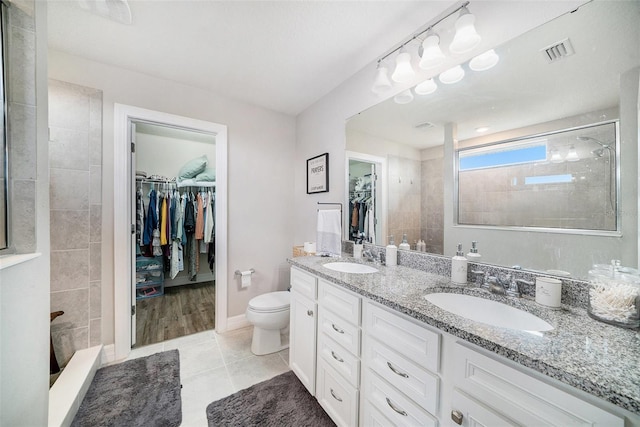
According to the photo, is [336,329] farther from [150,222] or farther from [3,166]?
[150,222]

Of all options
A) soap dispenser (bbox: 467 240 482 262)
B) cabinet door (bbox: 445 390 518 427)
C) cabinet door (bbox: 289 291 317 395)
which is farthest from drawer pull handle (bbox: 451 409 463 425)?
cabinet door (bbox: 289 291 317 395)

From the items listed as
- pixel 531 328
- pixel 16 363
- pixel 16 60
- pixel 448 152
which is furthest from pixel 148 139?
pixel 531 328

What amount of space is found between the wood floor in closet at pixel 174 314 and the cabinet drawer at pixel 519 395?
7.99ft

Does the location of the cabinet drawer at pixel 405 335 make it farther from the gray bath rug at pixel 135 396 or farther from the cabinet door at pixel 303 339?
the gray bath rug at pixel 135 396

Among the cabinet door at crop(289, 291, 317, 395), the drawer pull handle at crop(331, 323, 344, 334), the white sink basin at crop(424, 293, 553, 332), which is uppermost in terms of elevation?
the white sink basin at crop(424, 293, 553, 332)

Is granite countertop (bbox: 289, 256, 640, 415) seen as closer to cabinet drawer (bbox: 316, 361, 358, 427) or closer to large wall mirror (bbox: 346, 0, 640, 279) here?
large wall mirror (bbox: 346, 0, 640, 279)

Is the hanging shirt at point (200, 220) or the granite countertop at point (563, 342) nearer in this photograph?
the granite countertop at point (563, 342)

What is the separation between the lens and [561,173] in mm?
996

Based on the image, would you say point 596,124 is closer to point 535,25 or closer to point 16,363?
point 535,25

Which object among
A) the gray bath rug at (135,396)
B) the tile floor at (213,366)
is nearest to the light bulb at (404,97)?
the tile floor at (213,366)

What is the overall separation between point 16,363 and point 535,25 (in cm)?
249

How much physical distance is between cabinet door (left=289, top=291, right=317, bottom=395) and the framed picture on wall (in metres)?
1.08

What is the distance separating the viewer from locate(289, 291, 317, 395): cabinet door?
146 centimetres

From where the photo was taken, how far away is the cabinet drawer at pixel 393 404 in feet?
2.83
